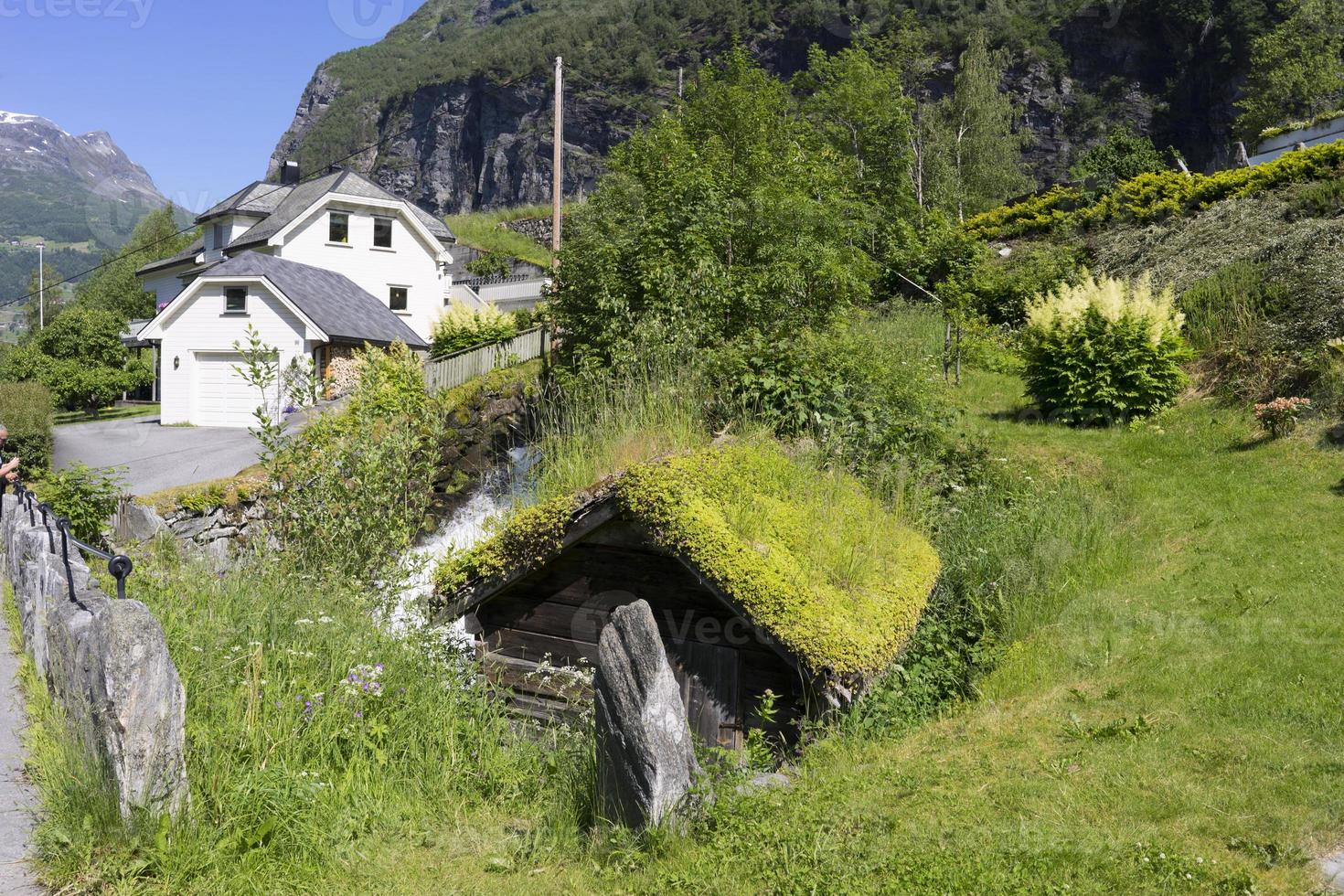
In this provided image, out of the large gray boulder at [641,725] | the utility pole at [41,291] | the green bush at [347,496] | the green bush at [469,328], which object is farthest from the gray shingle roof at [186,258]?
the large gray boulder at [641,725]

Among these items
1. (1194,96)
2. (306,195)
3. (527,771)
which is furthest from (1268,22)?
(527,771)

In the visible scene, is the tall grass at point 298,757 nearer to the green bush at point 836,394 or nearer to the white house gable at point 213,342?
the green bush at point 836,394

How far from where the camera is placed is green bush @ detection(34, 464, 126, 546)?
1573cm

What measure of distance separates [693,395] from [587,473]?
204 cm

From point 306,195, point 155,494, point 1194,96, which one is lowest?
point 155,494

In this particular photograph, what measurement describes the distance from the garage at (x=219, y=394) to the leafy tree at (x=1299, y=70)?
46156mm

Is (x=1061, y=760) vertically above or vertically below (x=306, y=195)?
below

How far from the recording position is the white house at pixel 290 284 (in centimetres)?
2922

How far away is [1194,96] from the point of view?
7044cm

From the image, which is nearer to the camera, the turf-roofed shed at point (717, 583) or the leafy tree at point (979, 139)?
the turf-roofed shed at point (717, 583)

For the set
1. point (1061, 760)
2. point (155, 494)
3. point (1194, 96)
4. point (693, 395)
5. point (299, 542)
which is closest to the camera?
point (1061, 760)

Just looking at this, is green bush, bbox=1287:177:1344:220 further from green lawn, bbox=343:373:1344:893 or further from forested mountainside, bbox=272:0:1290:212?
forested mountainside, bbox=272:0:1290:212

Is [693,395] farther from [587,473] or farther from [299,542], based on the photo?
[299,542]

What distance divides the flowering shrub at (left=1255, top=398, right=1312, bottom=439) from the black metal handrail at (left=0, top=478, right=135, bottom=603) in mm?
11628
